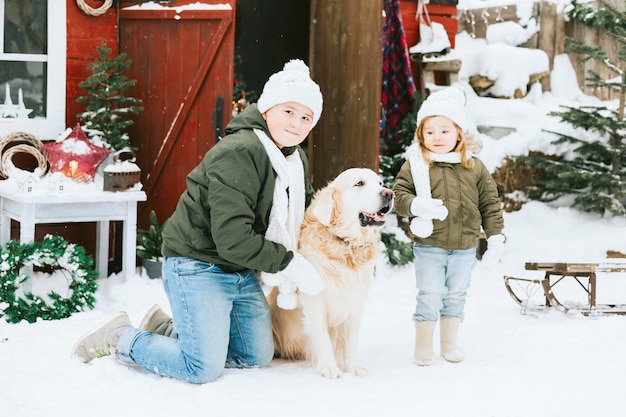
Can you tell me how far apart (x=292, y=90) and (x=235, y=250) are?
2.48 feet

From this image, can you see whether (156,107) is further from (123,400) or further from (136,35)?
(123,400)

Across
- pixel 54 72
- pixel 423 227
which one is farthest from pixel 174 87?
pixel 423 227

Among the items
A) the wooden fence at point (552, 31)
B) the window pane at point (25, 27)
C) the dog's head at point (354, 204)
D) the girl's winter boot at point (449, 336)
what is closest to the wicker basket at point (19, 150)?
the window pane at point (25, 27)

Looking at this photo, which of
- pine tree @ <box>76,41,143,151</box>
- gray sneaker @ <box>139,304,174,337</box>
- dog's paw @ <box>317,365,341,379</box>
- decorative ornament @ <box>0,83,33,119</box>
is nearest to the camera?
dog's paw @ <box>317,365,341,379</box>

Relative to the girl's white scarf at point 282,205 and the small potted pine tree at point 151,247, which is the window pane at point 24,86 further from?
the girl's white scarf at point 282,205

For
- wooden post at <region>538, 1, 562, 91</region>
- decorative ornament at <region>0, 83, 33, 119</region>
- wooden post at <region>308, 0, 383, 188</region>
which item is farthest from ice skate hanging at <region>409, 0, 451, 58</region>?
decorative ornament at <region>0, 83, 33, 119</region>

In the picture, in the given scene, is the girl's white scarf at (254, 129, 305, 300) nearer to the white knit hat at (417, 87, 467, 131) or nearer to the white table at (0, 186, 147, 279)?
the white knit hat at (417, 87, 467, 131)

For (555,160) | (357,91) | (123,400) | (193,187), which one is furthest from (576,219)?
(123,400)

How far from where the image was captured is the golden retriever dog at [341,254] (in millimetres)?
3299

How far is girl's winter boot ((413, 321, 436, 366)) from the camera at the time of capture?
3621 millimetres

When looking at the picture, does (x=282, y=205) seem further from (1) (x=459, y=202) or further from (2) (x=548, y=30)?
(2) (x=548, y=30)

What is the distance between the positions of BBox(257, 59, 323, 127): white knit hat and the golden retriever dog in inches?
14.5

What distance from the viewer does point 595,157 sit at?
24.6 feet

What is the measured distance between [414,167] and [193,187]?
1123 mm
